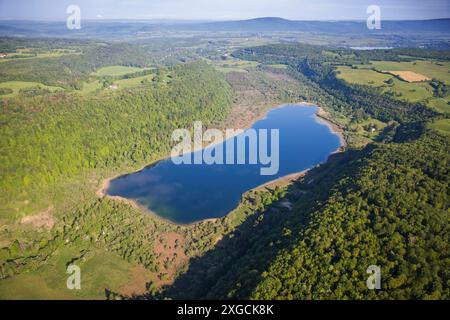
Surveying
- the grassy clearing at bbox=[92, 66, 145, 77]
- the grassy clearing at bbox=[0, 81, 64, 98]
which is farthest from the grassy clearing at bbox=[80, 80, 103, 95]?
the grassy clearing at bbox=[92, 66, 145, 77]

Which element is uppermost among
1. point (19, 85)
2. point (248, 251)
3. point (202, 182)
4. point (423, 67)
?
point (423, 67)

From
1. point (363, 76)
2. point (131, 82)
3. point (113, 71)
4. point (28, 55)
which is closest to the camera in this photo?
point (131, 82)

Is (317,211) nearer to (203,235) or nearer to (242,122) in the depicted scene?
(203,235)

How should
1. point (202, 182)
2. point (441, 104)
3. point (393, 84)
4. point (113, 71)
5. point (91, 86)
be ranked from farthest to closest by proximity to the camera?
1. point (113, 71)
2. point (393, 84)
3. point (91, 86)
4. point (441, 104)
5. point (202, 182)

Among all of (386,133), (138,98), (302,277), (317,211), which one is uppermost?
(138,98)

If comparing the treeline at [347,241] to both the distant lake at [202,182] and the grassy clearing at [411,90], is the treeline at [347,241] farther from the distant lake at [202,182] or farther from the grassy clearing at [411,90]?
the grassy clearing at [411,90]

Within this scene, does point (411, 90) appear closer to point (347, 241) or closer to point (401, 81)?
point (401, 81)

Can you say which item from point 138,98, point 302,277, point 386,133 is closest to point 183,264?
point 302,277

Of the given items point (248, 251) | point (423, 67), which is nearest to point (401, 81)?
point (423, 67)

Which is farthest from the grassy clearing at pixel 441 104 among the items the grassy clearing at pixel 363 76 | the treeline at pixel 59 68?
the treeline at pixel 59 68
